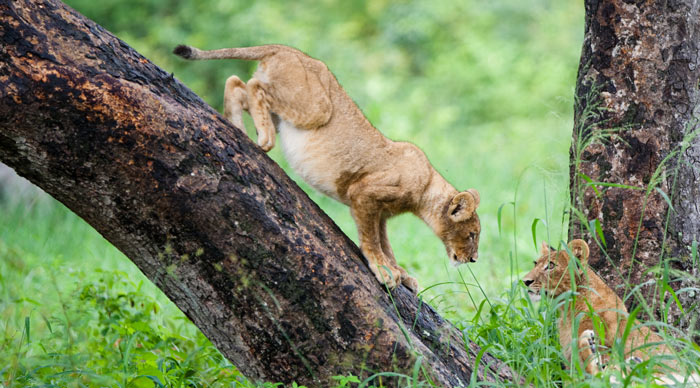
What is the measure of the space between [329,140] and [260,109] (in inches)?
15.5

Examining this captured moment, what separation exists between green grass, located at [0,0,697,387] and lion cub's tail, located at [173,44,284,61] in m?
1.36

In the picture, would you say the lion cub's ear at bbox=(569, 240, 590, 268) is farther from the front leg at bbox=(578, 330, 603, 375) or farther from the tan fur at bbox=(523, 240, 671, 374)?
the front leg at bbox=(578, 330, 603, 375)

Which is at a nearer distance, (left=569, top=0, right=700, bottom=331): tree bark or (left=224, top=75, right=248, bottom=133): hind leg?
(left=569, top=0, right=700, bottom=331): tree bark

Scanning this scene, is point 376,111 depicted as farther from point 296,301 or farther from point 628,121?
point 296,301

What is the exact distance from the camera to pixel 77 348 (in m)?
4.02

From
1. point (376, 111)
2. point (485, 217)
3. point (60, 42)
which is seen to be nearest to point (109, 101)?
point (60, 42)

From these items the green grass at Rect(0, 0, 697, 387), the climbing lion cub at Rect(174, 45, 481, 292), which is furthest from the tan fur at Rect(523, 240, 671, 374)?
the climbing lion cub at Rect(174, 45, 481, 292)

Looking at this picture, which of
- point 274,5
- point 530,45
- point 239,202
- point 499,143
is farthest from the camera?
point 530,45

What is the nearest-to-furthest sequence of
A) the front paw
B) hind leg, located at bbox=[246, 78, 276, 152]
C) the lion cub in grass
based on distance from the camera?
the lion cub in grass → the front paw → hind leg, located at bbox=[246, 78, 276, 152]

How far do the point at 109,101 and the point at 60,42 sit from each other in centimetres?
27

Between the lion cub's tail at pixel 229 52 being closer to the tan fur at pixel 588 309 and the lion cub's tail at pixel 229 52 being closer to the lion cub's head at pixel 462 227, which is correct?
the lion cub's head at pixel 462 227

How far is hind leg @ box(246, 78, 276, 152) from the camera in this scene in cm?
409

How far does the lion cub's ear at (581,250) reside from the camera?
3.67m

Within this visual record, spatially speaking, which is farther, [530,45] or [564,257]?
[530,45]
